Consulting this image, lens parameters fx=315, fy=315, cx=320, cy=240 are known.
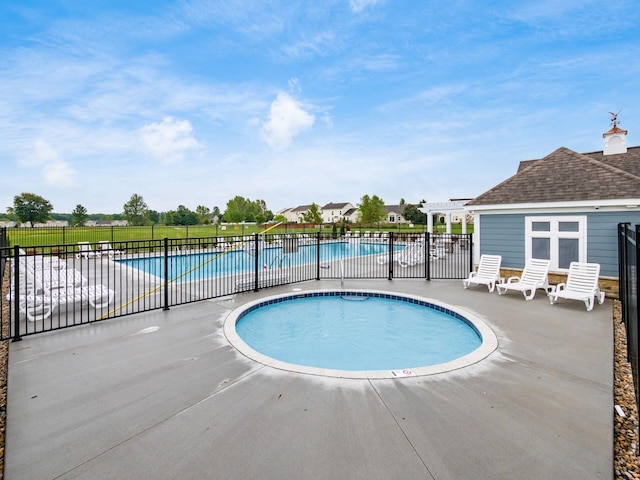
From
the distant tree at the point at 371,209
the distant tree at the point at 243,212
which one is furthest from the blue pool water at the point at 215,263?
the distant tree at the point at 243,212

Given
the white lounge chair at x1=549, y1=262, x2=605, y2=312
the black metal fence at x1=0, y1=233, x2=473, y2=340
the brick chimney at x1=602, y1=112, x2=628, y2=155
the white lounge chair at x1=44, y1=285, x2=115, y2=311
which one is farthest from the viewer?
the brick chimney at x1=602, y1=112, x2=628, y2=155

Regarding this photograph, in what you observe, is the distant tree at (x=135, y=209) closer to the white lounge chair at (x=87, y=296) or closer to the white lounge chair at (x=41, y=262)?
the white lounge chair at (x=41, y=262)

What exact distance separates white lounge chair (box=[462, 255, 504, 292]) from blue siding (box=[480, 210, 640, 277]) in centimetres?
43

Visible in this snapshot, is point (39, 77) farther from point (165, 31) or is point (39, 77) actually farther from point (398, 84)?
point (398, 84)

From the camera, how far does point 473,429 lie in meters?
2.54

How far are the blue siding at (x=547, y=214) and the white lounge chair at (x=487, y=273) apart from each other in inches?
16.8

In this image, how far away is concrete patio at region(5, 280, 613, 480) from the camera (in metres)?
2.14

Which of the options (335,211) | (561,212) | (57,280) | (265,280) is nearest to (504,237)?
(561,212)

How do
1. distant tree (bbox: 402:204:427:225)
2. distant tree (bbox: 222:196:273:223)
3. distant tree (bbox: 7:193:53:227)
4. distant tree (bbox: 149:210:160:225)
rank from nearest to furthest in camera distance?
distant tree (bbox: 7:193:53:227) → distant tree (bbox: 402:204:427:225) → distant tree (bbox: 222:196:273:223) → distant tree (bbox: 149:210:160:225)

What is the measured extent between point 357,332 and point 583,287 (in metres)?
4.91

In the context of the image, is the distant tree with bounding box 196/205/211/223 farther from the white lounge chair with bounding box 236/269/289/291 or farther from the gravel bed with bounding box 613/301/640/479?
the gravel bed with bounding box 613/301/640/479

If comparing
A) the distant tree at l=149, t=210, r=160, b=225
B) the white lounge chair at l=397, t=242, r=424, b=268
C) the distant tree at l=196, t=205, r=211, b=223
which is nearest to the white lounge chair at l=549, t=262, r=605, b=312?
the white lounge chair at l=397, t=242, r=424, b=268

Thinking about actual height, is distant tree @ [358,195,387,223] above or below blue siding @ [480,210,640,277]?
above

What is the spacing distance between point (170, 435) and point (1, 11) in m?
11.2
